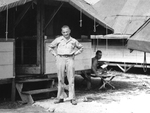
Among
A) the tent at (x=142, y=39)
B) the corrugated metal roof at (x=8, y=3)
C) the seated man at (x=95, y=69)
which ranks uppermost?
the corrugated metal roof at (x=8, y=3)

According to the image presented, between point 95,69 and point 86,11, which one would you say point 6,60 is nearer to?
point 86,11

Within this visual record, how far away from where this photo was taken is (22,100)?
8.33 meters

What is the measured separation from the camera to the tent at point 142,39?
377 centimetres

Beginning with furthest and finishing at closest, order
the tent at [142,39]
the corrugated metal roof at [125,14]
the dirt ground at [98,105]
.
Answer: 1. the corrugated metal roof at [125,14]
2. the dirt ground at [98,105]
3. the tent at [142,39]

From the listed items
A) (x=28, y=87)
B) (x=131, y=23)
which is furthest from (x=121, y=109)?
(x=131, y=23)

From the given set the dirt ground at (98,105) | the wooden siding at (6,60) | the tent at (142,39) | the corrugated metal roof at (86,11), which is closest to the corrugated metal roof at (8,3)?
the wooden siding at (6,60)

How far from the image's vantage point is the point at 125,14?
1709cm

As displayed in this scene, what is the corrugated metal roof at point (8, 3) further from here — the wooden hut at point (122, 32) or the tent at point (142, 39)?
the wooden hut at point (122, 32)

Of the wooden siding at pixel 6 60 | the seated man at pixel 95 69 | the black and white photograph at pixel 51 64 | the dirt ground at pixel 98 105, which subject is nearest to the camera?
the dirt ground at pixel 98 105

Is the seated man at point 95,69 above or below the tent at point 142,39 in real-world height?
below

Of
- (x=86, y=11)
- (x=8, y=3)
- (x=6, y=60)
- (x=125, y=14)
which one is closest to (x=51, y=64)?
(x=6, y=60)

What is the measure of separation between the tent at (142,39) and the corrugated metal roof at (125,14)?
11.8 metres

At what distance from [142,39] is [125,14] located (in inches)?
535

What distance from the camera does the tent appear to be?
3770mm
